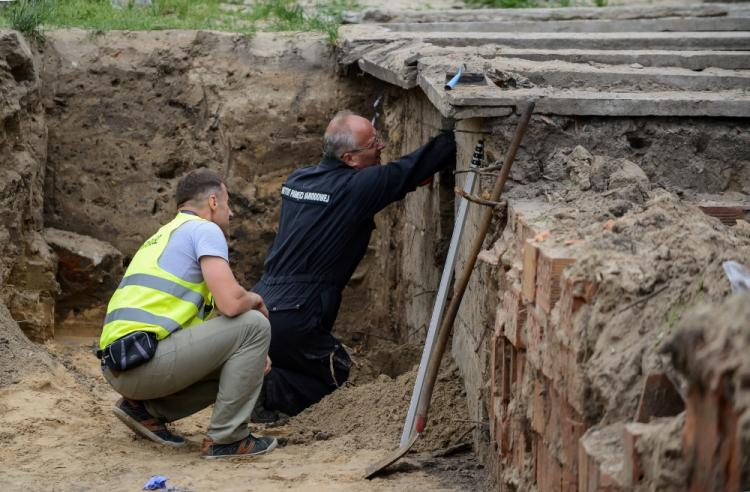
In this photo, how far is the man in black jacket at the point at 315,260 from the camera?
6422mm

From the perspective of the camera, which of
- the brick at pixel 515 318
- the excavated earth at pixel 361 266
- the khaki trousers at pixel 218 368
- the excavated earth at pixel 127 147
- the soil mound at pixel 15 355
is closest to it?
the excavated earth at pixel 361 266

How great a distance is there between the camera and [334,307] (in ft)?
21.7

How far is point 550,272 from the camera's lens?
3777 mm

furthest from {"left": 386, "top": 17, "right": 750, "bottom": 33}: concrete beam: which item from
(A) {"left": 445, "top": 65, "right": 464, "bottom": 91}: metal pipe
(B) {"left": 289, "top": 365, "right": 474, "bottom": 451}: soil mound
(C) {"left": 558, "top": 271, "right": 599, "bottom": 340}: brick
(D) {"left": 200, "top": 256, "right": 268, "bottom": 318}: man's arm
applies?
(C) {"left": 558, "top": 271, "right": 599, "bottom": 340}: brick

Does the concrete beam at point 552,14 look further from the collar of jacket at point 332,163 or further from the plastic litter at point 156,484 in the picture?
the plastic litter at point 156,484

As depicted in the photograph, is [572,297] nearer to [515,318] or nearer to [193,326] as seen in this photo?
[515,318]

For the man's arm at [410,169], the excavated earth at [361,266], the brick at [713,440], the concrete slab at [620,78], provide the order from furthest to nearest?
the man's arm at [410,169], the concrete slab at [620,78], the excavated earth at [361,266], the brick at [713,440]

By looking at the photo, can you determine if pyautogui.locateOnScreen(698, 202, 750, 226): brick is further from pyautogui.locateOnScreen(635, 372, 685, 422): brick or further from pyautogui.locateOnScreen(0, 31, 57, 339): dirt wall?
pyautogui.locateOnScreen(0, 31, 57, 339): dirt wall

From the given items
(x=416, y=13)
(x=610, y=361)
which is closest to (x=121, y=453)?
(x=610, y=361)

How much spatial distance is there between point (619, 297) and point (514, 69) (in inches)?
96.5

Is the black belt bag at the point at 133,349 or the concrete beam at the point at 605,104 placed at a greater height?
the concrete beam at the point at 605,104

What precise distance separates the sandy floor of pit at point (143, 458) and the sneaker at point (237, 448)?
0.06 m

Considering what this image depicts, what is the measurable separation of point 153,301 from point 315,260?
1.38 metres

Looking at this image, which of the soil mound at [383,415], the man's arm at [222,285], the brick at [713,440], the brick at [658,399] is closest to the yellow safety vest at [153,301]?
the man's arm at [222,285]
